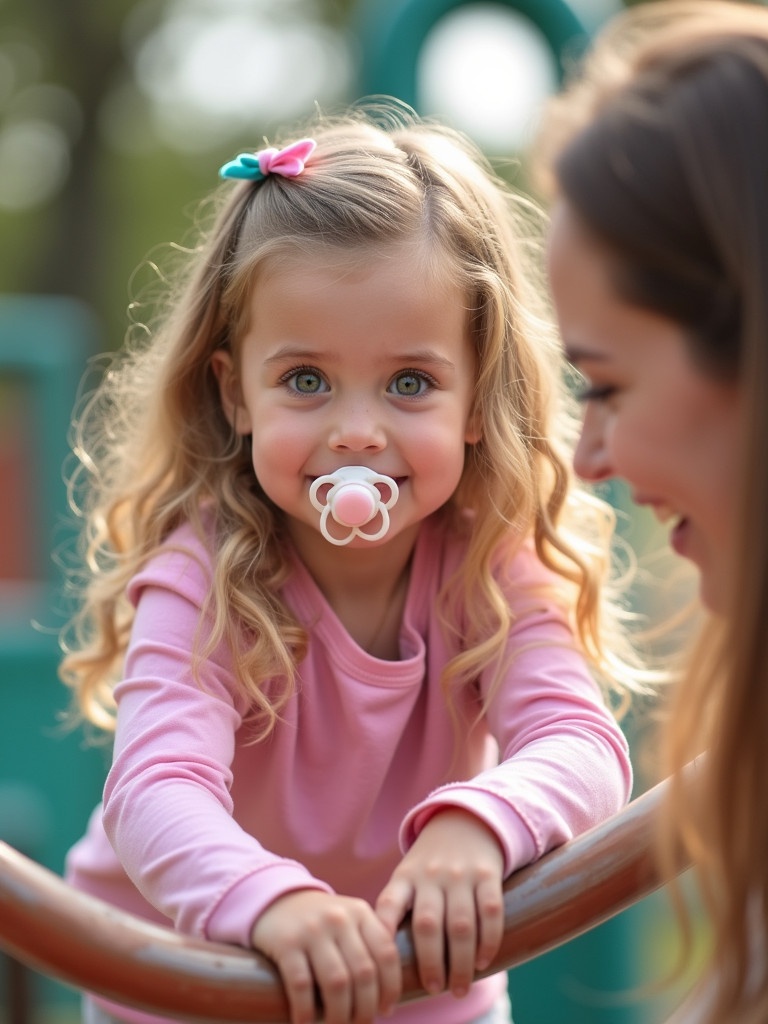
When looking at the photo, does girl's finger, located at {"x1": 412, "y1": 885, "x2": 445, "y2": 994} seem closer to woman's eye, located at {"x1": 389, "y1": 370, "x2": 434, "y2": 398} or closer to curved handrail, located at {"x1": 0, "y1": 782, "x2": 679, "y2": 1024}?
curved handrail, located at {"x1": 0, "y1": 782, "x2": 679, "y2": 1024}

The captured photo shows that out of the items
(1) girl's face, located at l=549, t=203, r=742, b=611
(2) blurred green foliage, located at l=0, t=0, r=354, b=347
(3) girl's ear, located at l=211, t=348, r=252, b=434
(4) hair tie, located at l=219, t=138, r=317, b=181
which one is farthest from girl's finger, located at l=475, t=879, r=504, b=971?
(2) blurred green foliage, located at l=0, t=0, r=354, b=347

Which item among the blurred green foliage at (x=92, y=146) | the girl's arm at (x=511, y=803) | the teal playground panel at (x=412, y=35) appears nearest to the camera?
the girl's arm at (x=511, y=803)

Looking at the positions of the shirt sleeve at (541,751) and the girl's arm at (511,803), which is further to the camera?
the shirt sleeve at (541,751)

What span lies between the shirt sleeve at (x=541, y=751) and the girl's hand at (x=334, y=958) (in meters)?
0.16

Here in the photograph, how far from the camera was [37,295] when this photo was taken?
15352mm

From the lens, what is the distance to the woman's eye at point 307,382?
1481 millimetres

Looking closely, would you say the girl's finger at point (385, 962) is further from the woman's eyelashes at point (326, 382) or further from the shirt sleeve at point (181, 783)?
the woman's eyelashes at point (326, 382)

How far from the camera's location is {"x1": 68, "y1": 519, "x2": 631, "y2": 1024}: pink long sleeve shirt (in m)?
1.25

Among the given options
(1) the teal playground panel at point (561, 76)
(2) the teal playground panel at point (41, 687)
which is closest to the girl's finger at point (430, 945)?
(1) the teal playground panel at point (561, 76)

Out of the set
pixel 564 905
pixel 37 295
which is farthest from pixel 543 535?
pixel 37 295

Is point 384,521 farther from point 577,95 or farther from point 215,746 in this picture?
point 577,95

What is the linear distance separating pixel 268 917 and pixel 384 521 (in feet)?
1.57

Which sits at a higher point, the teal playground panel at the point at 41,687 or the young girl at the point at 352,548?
the teal playground panel at the point at 41,687

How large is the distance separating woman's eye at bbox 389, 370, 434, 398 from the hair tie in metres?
0.27
